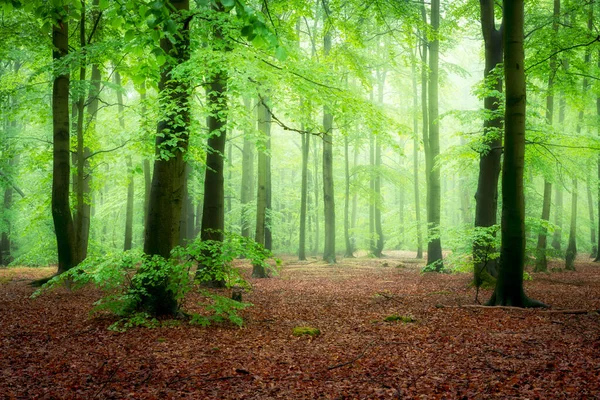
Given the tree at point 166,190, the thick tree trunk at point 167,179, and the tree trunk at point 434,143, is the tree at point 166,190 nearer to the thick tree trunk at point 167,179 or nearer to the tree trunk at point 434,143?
the thick tree trunk at point 167,179

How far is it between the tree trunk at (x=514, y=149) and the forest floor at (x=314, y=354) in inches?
38.7

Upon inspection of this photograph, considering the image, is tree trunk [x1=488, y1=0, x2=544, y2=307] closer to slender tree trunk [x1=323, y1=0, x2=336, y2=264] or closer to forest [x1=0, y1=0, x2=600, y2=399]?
forest [x1=0, y1=0, x2=600, y2=399]

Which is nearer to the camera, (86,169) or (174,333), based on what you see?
(174,333)

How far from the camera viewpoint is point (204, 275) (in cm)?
639

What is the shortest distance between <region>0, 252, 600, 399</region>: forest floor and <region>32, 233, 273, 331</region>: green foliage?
1.12 ft

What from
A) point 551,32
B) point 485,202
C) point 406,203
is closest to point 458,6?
point 551,32

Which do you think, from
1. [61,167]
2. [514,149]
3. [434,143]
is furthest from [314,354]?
[434,143]

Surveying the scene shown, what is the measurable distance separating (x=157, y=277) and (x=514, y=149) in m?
6.55

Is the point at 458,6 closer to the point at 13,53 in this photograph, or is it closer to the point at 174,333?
the point at 174,333

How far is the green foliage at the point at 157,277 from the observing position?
Result: 6324mm

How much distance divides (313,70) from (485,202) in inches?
250

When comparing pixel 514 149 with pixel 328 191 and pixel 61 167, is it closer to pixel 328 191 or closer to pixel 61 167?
pixel 61 167

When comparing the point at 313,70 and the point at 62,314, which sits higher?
the point at 313,70

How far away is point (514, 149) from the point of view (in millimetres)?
7535
